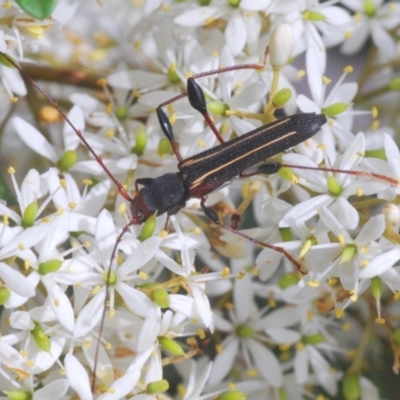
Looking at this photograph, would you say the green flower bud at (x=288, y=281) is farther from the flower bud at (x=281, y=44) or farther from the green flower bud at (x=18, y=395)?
the green flower bud at (x=18, y=395)

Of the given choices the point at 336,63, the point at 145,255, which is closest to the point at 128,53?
the point at 336,63

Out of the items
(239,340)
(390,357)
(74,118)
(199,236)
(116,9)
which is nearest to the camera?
(199,236)

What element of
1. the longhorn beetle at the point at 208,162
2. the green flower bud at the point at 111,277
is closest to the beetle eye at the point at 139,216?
the longhorn beetle at the point at 208,162

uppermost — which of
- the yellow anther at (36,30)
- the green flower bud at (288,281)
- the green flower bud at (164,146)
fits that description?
the yellow anther at (36,30)

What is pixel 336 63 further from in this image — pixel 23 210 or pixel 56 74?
pixel 23 210

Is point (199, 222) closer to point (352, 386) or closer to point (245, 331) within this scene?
point (245, 331)
